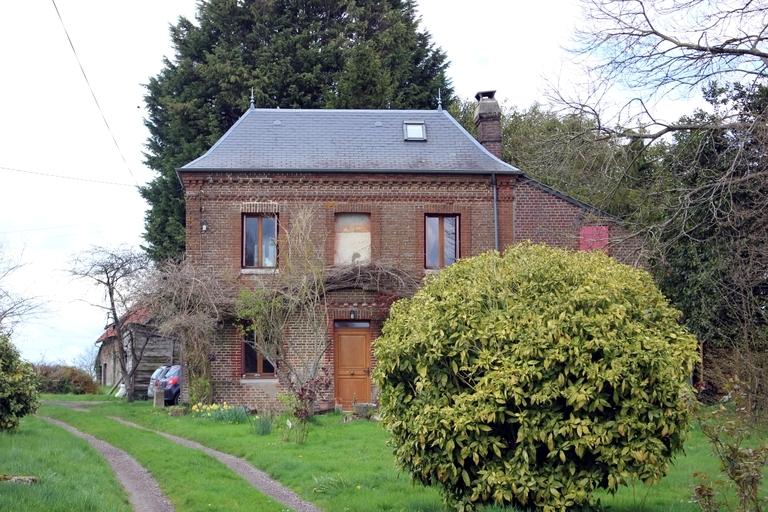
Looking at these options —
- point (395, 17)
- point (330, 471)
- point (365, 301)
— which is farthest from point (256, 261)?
point (395, 17)

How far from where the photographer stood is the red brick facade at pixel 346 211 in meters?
22.8

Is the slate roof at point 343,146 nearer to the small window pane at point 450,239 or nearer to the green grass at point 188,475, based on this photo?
the small window pane at point 450,239

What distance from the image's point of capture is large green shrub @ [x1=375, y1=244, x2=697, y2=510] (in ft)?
26.3

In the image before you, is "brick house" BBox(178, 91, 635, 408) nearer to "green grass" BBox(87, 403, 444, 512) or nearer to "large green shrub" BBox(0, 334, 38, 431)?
"green grass" BBox(87, 403, 444, 512)

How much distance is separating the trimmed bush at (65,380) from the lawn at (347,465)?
19181 millimetres

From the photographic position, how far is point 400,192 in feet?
76.8

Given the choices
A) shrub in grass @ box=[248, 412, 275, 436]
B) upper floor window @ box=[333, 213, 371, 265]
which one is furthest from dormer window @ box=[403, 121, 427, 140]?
shrub in grass @ box=[248, 412, 275, 436]

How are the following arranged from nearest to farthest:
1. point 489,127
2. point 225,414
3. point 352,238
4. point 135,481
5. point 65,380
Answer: point 135,481 < point 225,414 < point 352,238 < point 489,127 < point 65,380

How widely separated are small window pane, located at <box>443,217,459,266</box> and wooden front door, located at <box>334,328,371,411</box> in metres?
3.09

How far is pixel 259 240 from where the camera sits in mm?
23312

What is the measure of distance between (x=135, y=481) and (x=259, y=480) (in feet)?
5.99

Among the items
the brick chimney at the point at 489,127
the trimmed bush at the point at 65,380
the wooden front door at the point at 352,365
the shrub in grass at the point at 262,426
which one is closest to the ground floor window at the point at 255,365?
the wooden front door at the point at 352,365

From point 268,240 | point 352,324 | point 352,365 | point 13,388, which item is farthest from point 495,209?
point 13,388

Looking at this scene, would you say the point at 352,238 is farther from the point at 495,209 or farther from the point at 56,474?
the point at 56,474
